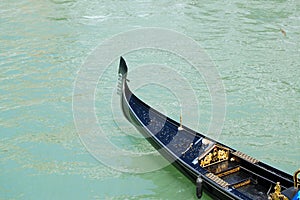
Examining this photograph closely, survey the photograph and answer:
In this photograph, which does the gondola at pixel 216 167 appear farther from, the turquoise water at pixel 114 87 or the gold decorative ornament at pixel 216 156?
the turquoise water at pixel 114 87

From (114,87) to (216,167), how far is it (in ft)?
7.54

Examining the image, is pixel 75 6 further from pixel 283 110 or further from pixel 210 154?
pixel 210 154

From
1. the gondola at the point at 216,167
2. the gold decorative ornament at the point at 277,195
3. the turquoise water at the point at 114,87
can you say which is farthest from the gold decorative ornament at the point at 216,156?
the gold decorative ornament at the point at 277,195

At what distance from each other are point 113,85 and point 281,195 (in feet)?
9.88

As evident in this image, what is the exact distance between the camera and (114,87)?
5.07 meters

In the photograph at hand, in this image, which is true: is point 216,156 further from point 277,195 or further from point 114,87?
point 114,87

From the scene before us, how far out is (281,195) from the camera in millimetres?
2447

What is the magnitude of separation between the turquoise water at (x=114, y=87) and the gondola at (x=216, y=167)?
23 centimetres

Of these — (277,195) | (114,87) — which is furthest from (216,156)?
(114,87)

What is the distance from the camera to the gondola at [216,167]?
8.82 feet

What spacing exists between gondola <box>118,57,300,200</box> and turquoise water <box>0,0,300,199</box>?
225mm

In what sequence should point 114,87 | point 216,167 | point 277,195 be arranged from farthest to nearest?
1. point 114,87
2. point 216,167
3. point 277,195

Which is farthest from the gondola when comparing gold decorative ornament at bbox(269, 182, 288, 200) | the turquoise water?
the turquoise water

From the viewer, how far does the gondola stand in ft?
8.82
